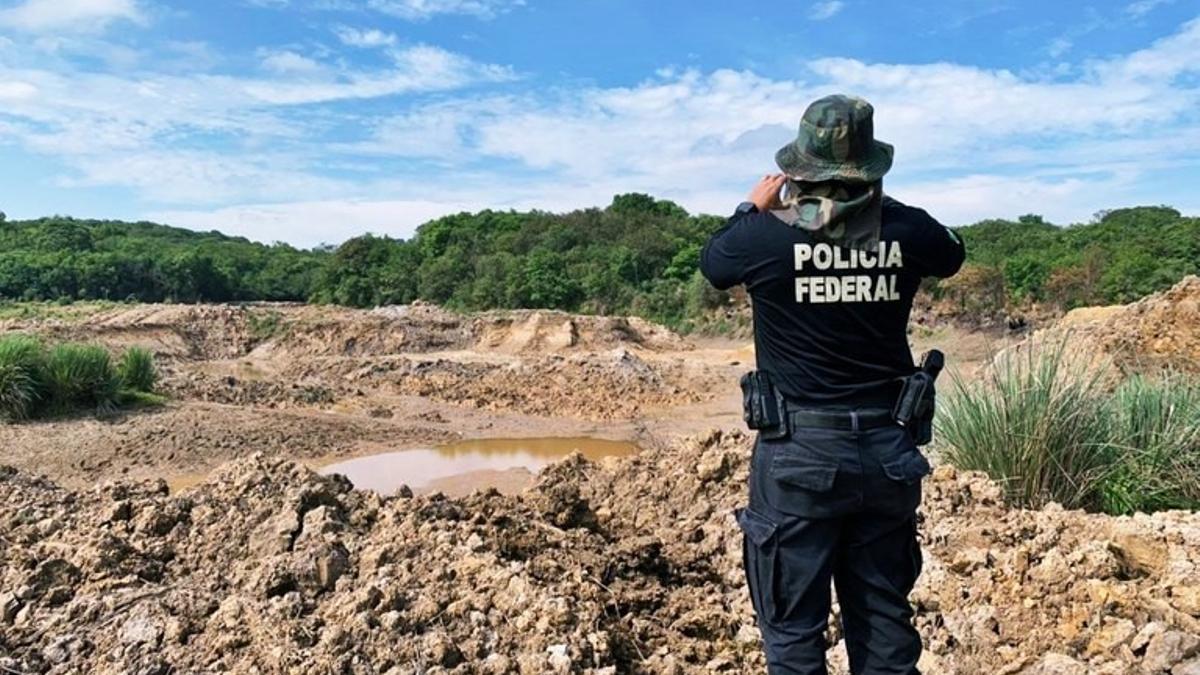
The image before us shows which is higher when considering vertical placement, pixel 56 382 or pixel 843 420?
pixel 843 420

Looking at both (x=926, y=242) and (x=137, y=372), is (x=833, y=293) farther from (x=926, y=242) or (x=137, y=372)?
(x=137, y=372)

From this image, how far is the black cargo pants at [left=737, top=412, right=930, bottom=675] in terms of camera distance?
7.98 feet

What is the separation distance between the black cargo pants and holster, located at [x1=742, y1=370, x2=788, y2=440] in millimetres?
42

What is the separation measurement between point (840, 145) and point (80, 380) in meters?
12.2

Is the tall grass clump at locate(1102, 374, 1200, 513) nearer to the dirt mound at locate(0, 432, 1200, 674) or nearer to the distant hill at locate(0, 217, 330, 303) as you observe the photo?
the dirt mound at locate(0, 432, 1200, 674)

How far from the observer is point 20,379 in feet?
37.7

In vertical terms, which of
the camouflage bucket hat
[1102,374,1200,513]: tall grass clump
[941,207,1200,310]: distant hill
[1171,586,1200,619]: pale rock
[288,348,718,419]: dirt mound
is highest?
[941,207,1200,310]: distant hill

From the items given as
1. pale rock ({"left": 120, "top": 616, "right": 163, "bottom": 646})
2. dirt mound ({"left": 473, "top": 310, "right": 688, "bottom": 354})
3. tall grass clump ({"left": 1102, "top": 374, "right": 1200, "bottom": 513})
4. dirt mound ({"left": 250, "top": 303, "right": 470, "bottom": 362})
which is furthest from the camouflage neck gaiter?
dirt mound ({"left": 250, "top": 303, "right": 470, "bottom": 362})

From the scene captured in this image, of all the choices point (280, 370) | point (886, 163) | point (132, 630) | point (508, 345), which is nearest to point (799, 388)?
point (886, 163)

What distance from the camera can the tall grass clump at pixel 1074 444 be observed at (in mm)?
4762

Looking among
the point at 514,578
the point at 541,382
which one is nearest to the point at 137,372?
the point at 541,382

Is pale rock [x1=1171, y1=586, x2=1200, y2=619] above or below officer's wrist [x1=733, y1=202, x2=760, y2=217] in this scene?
below

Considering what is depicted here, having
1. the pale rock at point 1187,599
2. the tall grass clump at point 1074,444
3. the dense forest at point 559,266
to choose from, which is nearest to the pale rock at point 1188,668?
the pale rock at point 1187,599

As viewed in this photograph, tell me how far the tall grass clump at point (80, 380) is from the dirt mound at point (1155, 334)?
11.4 metres
